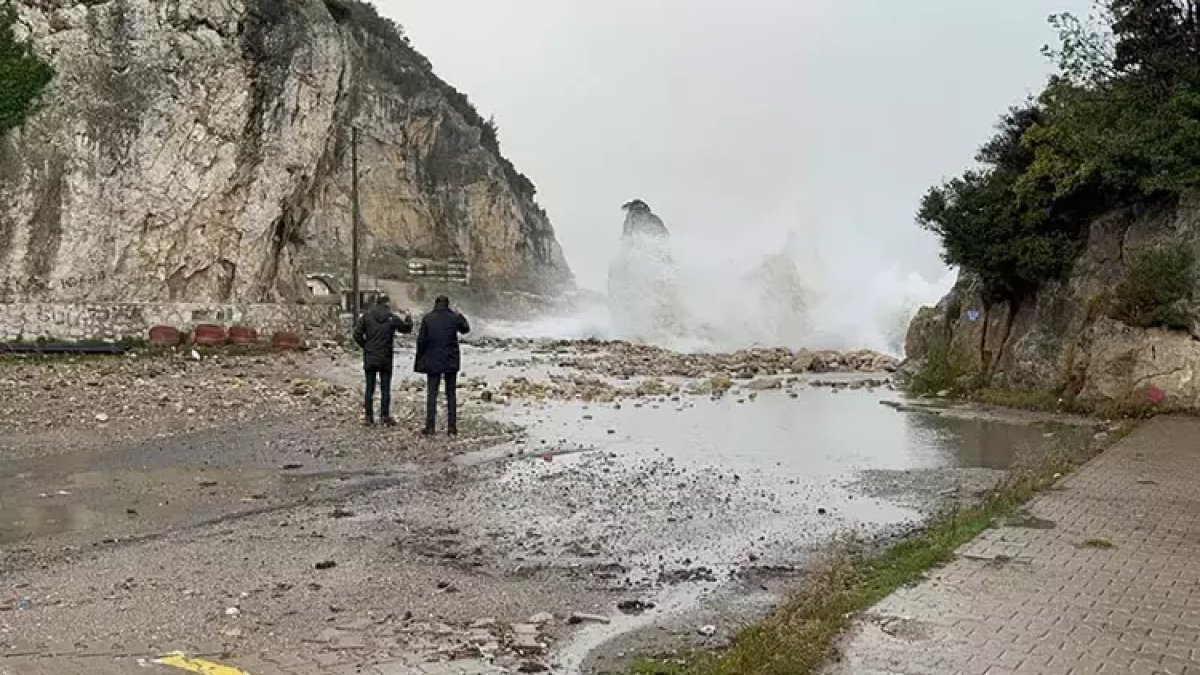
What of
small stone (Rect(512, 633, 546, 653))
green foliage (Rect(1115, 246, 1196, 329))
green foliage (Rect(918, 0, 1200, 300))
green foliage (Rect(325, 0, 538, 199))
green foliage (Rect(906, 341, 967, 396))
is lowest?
small stone (Rect(512, 633, 546, 653))

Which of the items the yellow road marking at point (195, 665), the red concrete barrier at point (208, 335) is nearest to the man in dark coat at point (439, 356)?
the yellow road marking at point (195, 665)

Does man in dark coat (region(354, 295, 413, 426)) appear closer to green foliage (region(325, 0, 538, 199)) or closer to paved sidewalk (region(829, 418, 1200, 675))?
paved sidewalk (region(829, 418, 1200, 675))

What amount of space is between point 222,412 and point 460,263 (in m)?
69.3

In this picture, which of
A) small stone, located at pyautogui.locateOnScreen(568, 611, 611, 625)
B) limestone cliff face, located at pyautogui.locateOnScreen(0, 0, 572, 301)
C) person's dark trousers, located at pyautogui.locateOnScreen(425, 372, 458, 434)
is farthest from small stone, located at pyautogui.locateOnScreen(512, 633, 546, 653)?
limestone cliff face, located at pyautogui.locateOnScreen(0, 0, 572, 301)

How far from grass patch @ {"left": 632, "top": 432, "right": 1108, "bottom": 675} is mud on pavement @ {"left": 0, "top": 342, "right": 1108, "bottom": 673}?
39cm

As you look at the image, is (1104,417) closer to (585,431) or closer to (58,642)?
(585,431)

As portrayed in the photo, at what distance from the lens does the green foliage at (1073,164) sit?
19.6m

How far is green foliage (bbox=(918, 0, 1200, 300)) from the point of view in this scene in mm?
19562

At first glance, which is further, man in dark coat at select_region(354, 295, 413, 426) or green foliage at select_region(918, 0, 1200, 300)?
green foliage at select_region(918, 0, 1200, 300)

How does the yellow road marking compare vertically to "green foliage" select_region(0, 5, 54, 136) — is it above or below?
below

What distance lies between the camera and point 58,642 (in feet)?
19.5

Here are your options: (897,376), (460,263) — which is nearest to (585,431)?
(897,376)

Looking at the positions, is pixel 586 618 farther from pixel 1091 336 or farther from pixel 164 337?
pixel 164 337

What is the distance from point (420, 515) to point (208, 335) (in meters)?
23.0
